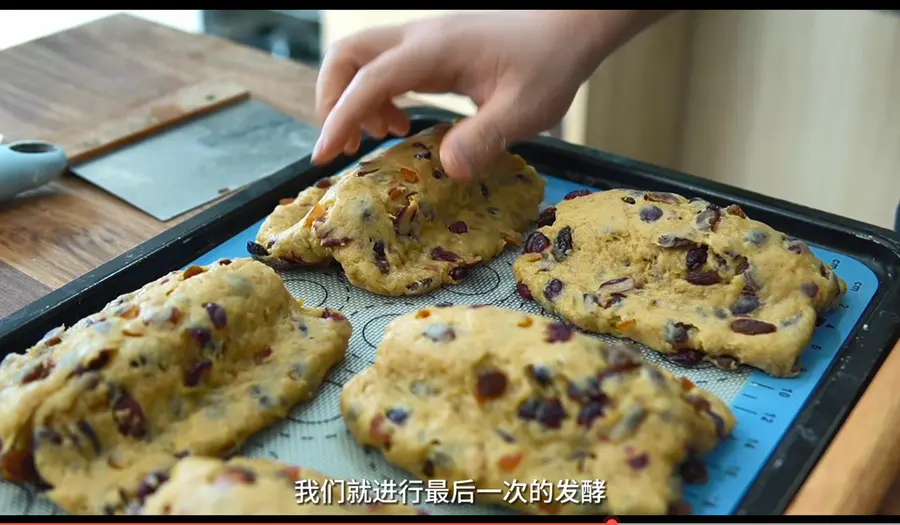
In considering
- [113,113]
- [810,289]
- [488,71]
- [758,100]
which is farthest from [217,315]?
[758,100]

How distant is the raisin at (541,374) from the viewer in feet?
3.12

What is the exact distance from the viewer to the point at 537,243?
1320 mm

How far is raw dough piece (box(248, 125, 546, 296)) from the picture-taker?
127cm

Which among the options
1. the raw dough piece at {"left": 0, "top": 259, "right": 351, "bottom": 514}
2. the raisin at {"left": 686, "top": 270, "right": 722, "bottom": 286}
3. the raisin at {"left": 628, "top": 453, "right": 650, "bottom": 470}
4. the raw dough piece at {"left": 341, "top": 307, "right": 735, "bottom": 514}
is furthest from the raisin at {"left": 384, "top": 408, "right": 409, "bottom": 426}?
the raisin at {"left": 686, "top": 270, "right": 722, "bottom": 286}

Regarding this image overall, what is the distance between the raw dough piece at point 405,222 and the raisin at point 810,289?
0.42m

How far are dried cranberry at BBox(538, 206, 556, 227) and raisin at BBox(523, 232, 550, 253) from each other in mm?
40

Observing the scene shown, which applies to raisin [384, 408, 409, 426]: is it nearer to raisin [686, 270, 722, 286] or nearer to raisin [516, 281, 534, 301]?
raisin [516, 281, 534, 301]

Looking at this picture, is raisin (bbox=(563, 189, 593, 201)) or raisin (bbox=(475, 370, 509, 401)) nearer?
raisin (bbox=(475, 370, 509, 401))

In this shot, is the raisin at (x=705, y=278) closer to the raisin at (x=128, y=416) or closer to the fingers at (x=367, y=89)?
the fingers at (x=367, y=89)

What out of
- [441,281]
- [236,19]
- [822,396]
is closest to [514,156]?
[441,281]

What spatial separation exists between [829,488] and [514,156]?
731 mm

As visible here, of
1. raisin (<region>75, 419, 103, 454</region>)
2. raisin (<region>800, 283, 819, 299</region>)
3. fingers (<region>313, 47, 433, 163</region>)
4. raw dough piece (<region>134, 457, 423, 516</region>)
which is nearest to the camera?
raw dough piece (<region>134, 457, 423, 516</region>)

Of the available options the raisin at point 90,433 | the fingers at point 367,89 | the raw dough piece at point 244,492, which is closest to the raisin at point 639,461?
the raw dough piece at point 244,492

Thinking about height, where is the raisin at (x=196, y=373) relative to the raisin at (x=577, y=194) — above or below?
below
